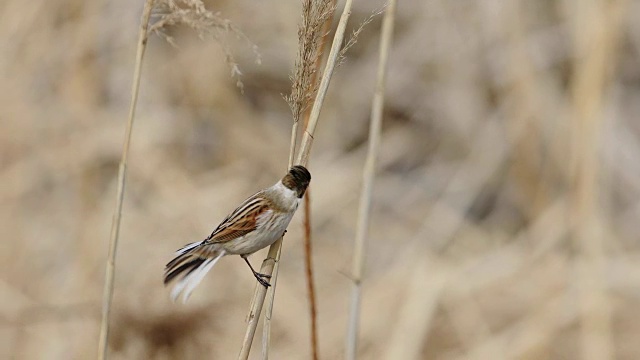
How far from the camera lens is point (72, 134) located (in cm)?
402

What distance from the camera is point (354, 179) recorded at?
495 cm

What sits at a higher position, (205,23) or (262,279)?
(205,23)

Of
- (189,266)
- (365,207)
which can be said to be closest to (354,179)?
(365,207)

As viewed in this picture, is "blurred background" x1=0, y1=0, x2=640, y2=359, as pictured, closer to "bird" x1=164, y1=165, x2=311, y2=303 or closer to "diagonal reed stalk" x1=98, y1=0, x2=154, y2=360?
"diagonal reed stalk" x1=98, y1=0, x2=154, y2=360

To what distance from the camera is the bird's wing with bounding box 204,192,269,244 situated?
1698mm

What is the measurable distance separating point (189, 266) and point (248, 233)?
0.14m

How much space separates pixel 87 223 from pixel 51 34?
147cm

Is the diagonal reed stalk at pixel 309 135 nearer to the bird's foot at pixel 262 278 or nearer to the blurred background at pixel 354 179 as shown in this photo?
the bird's foot at pixel 262 278

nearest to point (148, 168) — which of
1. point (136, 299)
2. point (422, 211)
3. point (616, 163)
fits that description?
point (136, 299)

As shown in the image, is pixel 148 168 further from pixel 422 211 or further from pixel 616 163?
pixel 616 163

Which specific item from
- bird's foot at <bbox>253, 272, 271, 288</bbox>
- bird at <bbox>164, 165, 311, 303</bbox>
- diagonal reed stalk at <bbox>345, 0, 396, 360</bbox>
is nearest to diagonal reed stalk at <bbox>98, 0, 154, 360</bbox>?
bird at <bbox>164, 165, 311, 303</bbox>

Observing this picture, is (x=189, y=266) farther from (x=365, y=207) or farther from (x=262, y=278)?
(x=365, y=207)

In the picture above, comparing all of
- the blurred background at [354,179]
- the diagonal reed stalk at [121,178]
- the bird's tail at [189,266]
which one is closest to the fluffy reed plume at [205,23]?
the diagonal reed stalk at [121,178]

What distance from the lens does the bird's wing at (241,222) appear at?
1.70 m
